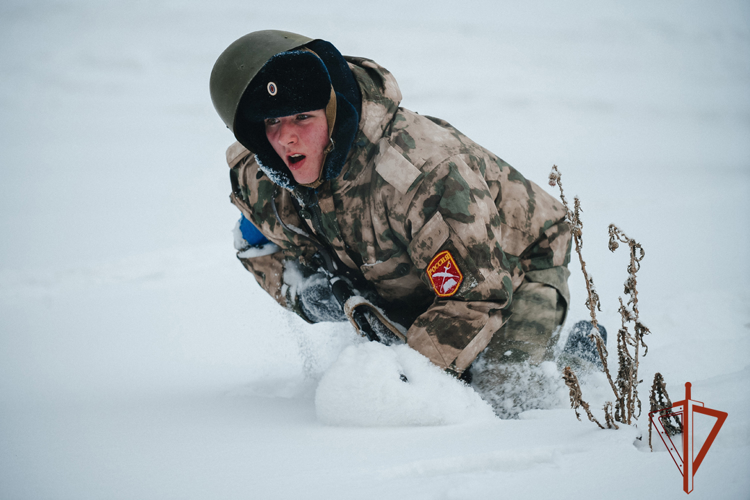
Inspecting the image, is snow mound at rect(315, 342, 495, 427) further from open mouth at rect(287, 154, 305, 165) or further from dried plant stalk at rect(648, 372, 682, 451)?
open mouth at rect(287, 154, 305, 165)

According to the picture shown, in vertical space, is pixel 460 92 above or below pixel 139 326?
above

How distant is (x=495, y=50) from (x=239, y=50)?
8.36m

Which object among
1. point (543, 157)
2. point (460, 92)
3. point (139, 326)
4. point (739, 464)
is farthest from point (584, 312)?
point (460, 92)

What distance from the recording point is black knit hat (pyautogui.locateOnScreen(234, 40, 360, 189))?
5.60ft

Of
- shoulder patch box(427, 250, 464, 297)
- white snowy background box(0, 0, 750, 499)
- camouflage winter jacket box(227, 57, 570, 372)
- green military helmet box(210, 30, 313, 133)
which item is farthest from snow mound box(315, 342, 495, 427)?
green military helmet box(210, 30, 313, 133)

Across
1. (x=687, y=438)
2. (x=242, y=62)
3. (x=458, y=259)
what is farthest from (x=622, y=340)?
(x=242, y=62)

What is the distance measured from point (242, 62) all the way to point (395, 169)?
0.58 metres

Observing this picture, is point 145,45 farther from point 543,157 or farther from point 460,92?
point 543,157

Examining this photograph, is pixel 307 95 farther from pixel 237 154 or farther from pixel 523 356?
pixel 523 356

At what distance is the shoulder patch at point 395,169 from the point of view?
69.5 inches

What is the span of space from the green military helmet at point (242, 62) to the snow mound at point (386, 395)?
88cm

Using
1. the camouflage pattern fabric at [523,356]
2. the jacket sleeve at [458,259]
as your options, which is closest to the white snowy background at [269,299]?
the jacket sleeve at [458,259]

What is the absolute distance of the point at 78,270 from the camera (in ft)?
13.1

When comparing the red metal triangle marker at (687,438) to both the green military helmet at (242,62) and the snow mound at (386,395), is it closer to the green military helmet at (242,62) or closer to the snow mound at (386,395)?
the snow mound at (386,395)
